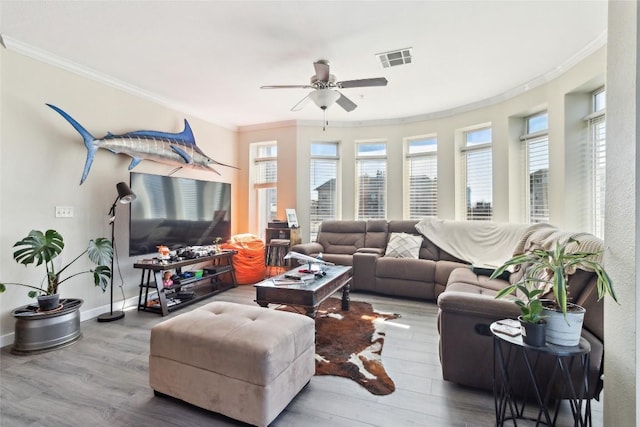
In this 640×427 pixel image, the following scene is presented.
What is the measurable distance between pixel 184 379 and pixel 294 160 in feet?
13.4

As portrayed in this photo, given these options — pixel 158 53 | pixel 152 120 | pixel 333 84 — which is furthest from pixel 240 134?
pixel 333 84

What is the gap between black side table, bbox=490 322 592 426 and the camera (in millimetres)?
1328

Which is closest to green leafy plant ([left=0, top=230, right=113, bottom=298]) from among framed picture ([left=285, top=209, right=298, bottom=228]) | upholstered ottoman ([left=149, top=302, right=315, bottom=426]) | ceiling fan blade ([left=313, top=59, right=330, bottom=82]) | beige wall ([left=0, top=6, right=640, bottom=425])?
beige wall ([left=0, top=6, right=640, bottom=425])

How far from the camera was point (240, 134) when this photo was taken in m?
5.65

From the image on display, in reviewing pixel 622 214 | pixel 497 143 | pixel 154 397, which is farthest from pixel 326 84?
pixel 154 397

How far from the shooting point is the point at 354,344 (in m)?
2.56

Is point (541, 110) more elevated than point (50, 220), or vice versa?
point (541, 110)

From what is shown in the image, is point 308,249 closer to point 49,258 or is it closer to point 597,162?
point 49,258

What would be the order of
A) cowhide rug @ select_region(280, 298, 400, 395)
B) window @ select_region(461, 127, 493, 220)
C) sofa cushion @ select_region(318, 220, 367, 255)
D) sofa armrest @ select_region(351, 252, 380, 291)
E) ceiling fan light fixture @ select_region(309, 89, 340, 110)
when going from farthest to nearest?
1. sofa cushion @ select_region(318, 220, 367, 255)
2. window @ select_region(461, 127, 493, 220)
3. sofa armrest @ select_region(351, 252, 380, 291)
4. ceiling fan light fixture @ select_region(309, 89, 340, 110)
5. cowhide rug @ select_region(280, 298, 400, 395)

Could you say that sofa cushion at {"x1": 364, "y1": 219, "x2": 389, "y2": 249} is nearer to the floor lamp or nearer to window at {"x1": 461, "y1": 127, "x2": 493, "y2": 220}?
window at {"x1": 461, "y1": 127, "x2": 493, "y2": 220}

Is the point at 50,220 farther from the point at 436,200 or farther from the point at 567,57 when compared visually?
the point at 567,57

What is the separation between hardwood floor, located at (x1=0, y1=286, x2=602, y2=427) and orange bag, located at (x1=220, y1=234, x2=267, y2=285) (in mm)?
2188

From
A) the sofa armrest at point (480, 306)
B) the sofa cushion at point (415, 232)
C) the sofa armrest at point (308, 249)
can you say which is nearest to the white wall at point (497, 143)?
the sofa cushion at point (415, 232)

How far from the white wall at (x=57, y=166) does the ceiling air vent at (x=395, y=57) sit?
10.1 ft
